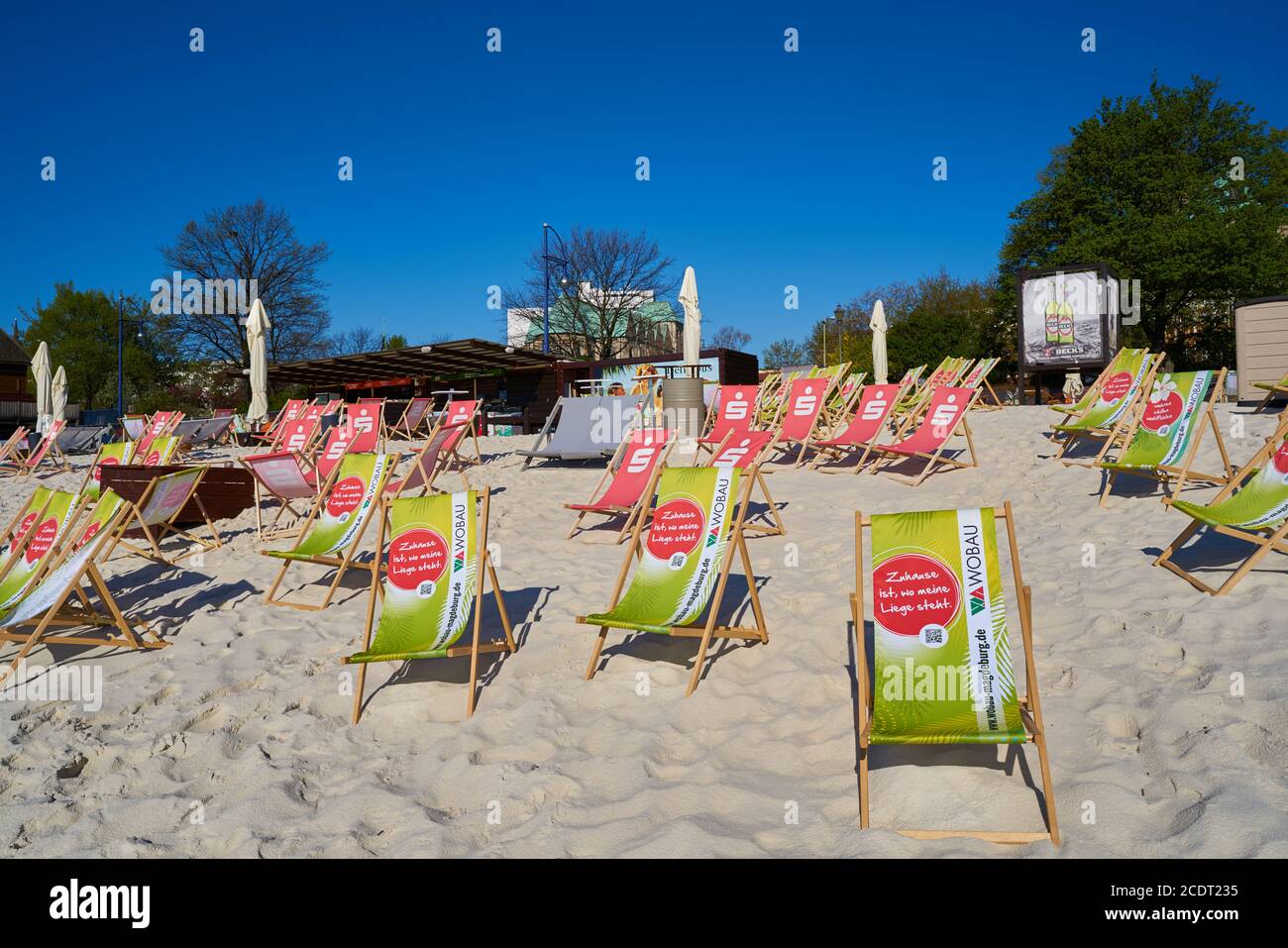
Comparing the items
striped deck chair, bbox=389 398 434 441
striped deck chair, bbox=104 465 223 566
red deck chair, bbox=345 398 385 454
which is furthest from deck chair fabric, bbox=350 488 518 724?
striped deck chair, bbox=389 398 434 441

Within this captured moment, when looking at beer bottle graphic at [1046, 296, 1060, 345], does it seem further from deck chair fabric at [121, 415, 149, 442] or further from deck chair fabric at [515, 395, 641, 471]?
deck chair fabric at [121, 415, 149, 442]

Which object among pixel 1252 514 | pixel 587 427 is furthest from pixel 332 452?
pixel 1252 514

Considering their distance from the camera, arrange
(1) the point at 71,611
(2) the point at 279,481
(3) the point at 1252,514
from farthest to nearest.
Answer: (2) the point at 279,481 → (1) the point at 71,611 → (3) the point at 1252,514

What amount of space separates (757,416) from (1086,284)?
28.9ft

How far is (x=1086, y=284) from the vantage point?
16.3 m

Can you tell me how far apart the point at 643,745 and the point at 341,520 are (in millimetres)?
3164

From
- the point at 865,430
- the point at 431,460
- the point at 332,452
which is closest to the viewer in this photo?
the point at 431,460

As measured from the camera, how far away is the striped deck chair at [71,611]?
12.7 ft

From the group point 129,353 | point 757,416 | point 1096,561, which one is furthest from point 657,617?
point 129,353

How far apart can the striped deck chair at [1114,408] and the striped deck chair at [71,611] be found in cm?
674

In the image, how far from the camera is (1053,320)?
54.8 ft

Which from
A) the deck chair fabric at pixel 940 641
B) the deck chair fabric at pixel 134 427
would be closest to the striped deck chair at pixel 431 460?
the deck chair fabric at pixel 940 641
